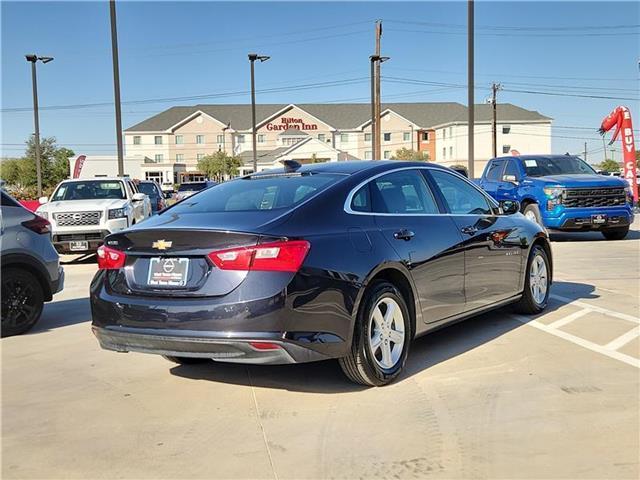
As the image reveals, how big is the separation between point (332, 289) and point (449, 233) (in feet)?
5.41

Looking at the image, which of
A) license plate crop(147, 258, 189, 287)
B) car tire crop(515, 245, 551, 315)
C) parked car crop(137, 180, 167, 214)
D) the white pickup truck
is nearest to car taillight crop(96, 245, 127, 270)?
license plate crop(147, 258, 189, 287)

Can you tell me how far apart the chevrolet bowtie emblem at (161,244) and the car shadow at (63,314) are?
332cm

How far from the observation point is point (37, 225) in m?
6.94

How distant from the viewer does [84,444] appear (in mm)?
3754

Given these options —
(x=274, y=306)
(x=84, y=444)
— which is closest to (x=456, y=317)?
(x=274, y=306)

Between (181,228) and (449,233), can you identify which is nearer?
(181,228)

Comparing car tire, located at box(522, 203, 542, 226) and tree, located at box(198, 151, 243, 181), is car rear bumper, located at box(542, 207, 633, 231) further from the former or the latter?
tree, located at box(198, 151, 243, 181)

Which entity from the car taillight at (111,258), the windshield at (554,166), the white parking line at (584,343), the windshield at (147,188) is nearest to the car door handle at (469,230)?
the white parking line at (584,343)

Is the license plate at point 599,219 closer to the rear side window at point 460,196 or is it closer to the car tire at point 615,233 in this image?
the car tire at point 615,233

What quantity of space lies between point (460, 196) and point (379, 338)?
6.48ft

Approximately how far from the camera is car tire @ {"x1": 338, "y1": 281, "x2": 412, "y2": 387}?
4.36 m

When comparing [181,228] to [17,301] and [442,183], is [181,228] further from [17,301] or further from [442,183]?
[17,301]

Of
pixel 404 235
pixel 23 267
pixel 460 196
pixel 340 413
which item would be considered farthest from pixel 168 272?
pixel 23 267

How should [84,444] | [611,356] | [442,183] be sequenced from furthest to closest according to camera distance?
[442,183], [611,356], [84,444]
